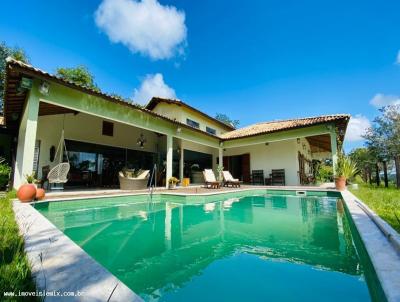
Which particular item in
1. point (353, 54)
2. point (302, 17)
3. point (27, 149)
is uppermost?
point (302, 17)

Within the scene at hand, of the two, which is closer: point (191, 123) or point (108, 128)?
point (108, 128)

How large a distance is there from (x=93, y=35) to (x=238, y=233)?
657 inches

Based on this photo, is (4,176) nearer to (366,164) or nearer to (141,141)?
(141,141)

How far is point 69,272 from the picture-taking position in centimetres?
171

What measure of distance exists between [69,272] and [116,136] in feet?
41.4

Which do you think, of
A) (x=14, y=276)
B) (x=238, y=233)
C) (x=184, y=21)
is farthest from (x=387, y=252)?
(x=184, y=21)

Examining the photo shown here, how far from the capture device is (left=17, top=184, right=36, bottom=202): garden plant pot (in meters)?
5.40

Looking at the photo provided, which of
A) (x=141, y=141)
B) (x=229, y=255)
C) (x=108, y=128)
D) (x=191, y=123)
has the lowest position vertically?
(x=229, y=255)

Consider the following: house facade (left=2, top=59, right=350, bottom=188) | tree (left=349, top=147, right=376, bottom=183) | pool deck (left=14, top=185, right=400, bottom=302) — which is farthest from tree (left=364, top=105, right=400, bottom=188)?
pool deck (left=14, top=185, right=400, bottom=302)

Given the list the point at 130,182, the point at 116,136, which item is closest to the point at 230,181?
the point at 130,182

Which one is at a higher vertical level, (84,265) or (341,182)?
(341,182)

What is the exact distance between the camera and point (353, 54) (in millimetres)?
12555

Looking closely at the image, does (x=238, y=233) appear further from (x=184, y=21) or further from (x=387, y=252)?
(x=184, y=21)

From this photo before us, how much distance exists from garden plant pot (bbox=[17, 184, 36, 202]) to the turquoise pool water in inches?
13.1
